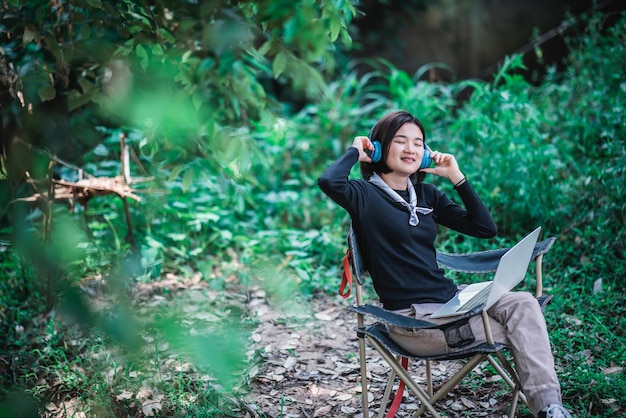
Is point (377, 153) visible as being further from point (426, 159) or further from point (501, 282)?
point (501, 282)

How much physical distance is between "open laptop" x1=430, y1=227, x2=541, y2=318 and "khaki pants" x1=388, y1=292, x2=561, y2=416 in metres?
0.06

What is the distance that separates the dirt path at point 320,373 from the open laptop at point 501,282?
738 millimetres

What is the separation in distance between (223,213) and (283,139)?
99 centimetres

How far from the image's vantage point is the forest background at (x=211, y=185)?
6.99 feet

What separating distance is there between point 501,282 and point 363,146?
84cm

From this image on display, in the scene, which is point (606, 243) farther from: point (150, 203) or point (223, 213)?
point (150, 203)

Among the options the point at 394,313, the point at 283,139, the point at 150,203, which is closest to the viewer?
the point at 394,313

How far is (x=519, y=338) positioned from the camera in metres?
2.20

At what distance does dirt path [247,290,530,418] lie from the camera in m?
2.87

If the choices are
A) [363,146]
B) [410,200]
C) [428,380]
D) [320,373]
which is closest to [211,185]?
[320,373]

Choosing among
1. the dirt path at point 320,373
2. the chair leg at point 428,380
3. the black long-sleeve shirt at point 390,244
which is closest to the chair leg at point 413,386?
the black long-sleeve shirt at point 390,244

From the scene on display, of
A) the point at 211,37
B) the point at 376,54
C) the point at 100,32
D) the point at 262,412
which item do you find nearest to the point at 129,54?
the point at 100,32

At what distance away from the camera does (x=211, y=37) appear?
1.75m

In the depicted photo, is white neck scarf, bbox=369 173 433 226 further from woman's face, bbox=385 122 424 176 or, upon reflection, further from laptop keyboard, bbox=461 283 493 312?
laptop keyboard, bbox=461 283 493 312
